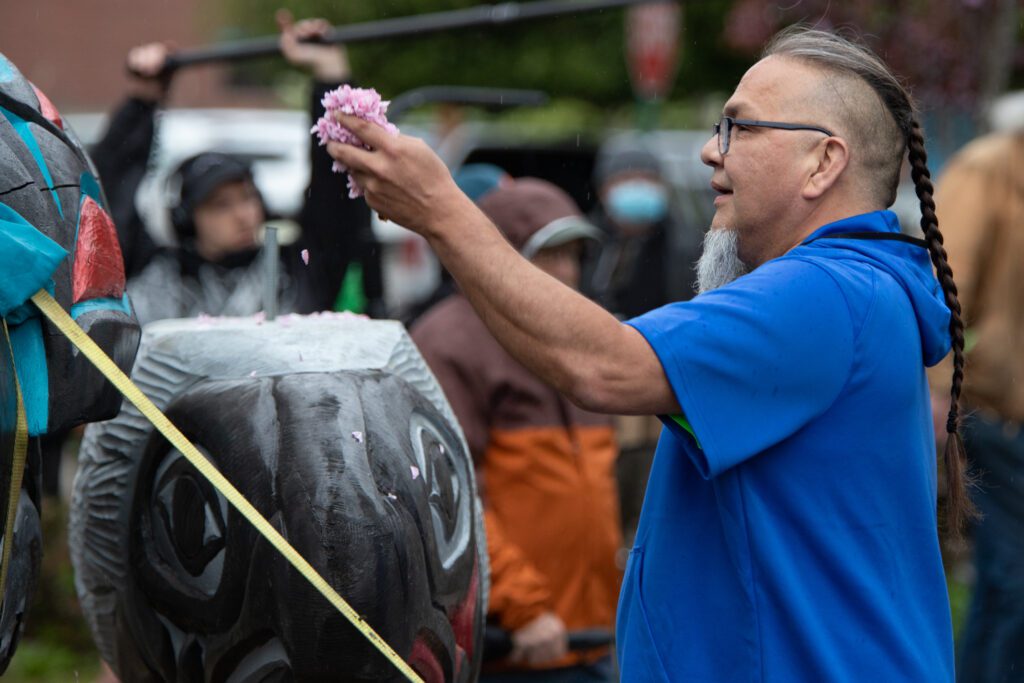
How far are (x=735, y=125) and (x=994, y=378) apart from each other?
8.10 ft

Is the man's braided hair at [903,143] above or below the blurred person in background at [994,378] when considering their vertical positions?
above

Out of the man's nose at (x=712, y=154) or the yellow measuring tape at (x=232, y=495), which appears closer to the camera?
the yellow measuring tape at (x=232, y=495)

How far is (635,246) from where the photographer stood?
750cm

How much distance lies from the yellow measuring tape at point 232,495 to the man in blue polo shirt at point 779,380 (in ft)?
1.50

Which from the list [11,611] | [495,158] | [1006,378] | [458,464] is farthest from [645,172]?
[11,611]

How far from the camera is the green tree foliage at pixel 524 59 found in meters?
22.9

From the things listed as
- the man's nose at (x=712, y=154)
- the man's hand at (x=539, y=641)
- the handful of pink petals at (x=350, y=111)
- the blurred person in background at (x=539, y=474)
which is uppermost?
the handful of pink petals at (x=350, y=111)

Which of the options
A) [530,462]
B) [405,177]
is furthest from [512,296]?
[530,462]

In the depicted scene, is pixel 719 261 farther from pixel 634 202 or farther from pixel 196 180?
pixel 634 202

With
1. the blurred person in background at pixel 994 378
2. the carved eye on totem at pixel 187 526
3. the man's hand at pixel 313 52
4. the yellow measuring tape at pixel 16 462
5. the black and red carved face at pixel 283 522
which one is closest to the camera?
the yellow measuring tape at pixel 16 462

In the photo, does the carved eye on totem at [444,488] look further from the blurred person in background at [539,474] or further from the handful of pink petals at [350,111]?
the blurred person in background at [539,474]

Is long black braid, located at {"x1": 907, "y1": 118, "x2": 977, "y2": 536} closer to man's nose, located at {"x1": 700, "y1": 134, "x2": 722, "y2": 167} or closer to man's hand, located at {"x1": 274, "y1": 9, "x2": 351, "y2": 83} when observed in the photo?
man's nose, located at {"x1": 700, "y1": 134, "x2": 722, "y2": 167}

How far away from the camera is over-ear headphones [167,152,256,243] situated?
4.89 meters

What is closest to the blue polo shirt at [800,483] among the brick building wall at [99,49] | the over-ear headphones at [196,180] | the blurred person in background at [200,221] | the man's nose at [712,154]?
the man's nose at [712,154]
